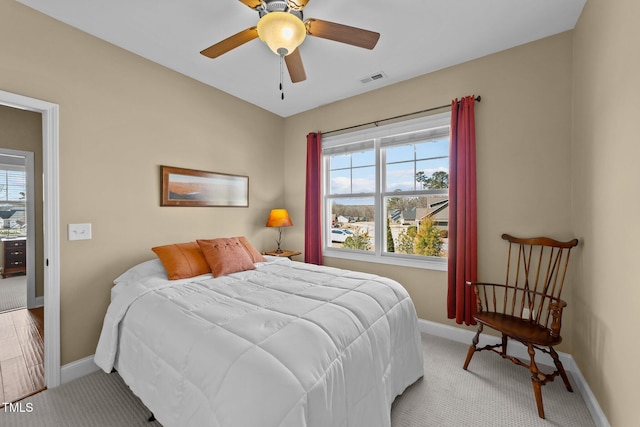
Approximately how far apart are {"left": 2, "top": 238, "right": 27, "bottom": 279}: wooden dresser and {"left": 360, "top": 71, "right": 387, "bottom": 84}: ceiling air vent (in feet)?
22.8

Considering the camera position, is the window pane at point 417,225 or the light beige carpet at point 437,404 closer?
the light beige carpet at point 437,404

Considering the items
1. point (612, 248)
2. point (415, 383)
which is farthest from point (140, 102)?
point (612, 248)

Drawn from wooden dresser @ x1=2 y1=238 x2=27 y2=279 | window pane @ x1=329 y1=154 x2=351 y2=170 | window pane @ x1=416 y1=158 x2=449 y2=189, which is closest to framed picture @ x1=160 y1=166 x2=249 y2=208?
window pane @ x1=329 y1=154 x2=351 y2=170

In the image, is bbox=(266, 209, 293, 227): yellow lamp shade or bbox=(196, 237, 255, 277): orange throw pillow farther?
bbox=(266, 209, 293, 227): yellow lamp shade

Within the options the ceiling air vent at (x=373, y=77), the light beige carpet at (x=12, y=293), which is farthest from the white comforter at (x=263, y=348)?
the light beige carpet at (x=12, y=293)

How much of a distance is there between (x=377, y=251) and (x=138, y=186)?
8.85ft

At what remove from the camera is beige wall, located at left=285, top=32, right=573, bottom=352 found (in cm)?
226

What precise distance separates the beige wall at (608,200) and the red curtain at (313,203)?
259cm

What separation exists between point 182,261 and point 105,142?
1239mm

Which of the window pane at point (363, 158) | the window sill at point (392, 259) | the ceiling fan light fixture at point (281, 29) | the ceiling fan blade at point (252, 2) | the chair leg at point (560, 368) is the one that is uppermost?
the ceiling fan blade at point (252, 2)

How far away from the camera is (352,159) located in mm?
3678

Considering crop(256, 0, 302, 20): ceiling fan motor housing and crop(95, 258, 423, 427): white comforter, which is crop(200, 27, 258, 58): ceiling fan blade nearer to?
crop(256, 0, 302, 20): ceiling fan motor housing

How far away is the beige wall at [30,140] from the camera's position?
139 inches

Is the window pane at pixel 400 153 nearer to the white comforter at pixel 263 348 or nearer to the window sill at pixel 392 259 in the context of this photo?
the window sill at pixel 392 259
